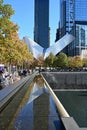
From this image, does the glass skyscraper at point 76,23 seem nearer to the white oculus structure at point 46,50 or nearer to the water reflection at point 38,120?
the white oculus structure at point 46,50

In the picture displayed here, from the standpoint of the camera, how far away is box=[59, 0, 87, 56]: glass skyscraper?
511 ft

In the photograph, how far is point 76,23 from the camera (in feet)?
527

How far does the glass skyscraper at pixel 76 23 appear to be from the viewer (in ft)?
511

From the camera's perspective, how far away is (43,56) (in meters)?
138

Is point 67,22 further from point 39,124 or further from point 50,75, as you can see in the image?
point 39,124

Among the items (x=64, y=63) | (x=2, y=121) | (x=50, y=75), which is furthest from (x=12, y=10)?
(x=64, y=63)

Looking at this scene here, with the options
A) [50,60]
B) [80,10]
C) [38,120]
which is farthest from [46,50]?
[38,120]

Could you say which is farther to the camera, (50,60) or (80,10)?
(80,10)

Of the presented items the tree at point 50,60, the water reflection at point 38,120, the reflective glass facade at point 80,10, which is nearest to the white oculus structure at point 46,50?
the tree at point 50,60

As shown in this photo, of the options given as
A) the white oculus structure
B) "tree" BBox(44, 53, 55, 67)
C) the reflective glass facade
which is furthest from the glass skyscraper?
"tree" BBox(44, 53, 55, 67)

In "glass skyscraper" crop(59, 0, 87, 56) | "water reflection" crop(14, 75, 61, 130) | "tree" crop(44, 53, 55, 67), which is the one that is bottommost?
"water reflection" crop(14, 75, 61, 130)

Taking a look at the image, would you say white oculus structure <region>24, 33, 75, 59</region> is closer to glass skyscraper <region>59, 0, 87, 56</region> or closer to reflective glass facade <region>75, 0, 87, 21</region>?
glass skyscraper <region>59, 0, 87, 56</region>

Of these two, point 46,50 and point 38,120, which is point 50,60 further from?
point 38,120

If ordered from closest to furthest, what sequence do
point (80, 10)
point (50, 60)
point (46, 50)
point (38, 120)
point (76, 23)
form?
point (38, 120), point (50, 60), point (46, 50), point (76, 23), point (80, 10)
